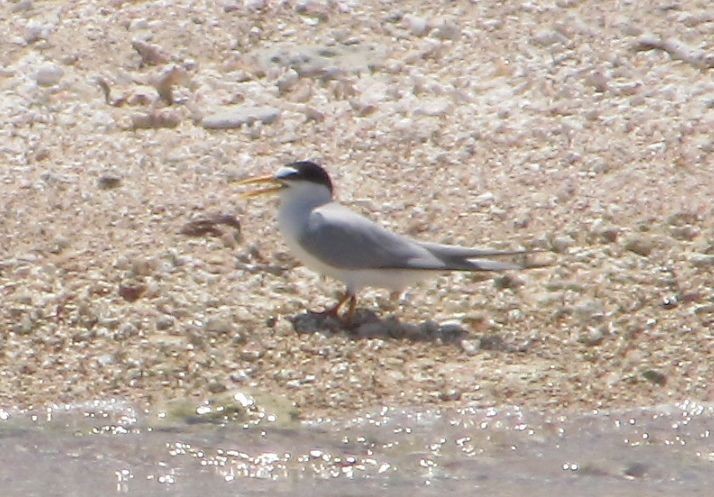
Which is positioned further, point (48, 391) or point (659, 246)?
point (659, 246)

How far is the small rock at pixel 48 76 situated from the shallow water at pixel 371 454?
280cm

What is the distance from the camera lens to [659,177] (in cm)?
945

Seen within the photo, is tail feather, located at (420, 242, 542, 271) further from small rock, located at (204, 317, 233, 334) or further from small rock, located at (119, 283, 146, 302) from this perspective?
small rock, located at (119, 283, 146, 302)

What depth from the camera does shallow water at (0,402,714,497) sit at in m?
7.17

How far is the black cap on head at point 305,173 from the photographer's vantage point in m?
8.60

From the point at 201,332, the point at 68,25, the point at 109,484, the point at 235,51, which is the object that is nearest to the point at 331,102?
the point at 235,51

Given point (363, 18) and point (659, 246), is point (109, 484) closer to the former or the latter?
point (659, 246)

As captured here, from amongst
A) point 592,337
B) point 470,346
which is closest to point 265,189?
point 470,346

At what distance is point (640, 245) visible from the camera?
8844 mm

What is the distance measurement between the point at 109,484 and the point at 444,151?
3.08 metres

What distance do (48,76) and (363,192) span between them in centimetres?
179

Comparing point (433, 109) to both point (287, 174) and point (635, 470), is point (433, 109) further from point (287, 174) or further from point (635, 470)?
point (635, 470)

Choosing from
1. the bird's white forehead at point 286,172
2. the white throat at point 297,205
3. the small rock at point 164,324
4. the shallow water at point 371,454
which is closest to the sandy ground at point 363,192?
the small rock at point 164,324

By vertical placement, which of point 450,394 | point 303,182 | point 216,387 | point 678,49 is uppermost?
point 678,49
